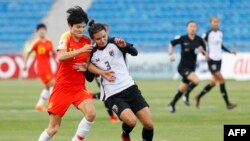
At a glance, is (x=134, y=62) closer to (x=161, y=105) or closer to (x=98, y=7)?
(x=98, y=7)

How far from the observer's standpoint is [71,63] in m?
11.1

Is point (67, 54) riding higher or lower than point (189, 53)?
higher

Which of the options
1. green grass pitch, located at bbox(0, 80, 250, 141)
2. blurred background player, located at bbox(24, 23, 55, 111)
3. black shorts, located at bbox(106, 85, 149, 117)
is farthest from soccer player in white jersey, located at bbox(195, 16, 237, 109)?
black shorts, located at bbox(106, 85, 149, 117)

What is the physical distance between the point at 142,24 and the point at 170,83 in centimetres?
918

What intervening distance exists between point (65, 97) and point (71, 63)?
1.69 feet

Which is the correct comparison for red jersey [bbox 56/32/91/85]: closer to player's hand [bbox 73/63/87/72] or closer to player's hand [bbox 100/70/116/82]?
player's hand [bbox 73/63/87/72]

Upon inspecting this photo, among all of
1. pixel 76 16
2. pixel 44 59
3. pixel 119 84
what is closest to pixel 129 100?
pixel 119 84

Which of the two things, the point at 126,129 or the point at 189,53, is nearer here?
the point at 126,129

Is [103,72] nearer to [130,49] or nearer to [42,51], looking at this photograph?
[130,49]

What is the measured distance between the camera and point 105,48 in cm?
1127

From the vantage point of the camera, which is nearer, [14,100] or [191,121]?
[191,121]

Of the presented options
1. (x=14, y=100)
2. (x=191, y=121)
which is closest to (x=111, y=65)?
(x=191, y=121)

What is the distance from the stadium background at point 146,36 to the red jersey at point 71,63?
21.8 feet

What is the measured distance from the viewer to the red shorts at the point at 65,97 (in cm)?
1102
